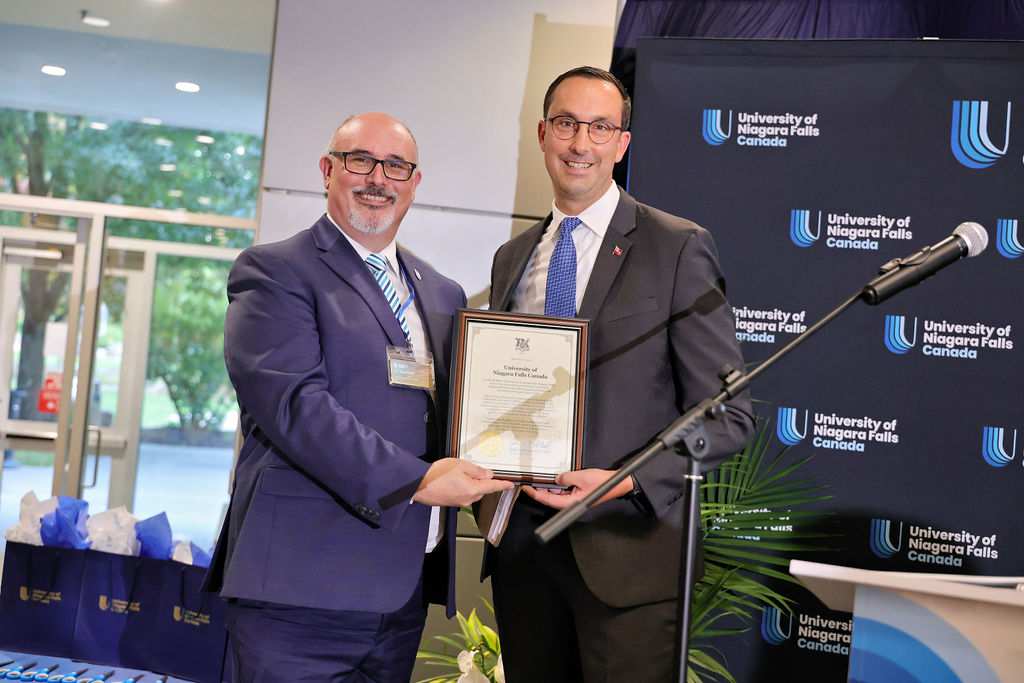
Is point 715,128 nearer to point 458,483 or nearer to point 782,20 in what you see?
point 782,20

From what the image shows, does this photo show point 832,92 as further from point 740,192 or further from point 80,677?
point 80,677

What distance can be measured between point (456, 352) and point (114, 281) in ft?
15.1

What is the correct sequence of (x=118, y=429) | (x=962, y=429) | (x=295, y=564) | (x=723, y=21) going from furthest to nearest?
(x=118, y=429)
(x=723, y=21)
(x=962, y=429)
(x=295, y=564)

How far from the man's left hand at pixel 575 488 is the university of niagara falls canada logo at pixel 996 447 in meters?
1.96

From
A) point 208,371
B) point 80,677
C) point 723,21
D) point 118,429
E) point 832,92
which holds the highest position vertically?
point 723,21

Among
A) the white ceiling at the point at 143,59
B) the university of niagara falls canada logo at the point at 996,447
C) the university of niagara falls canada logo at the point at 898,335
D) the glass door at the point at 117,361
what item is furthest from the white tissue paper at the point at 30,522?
the university of niagara falls canada logo at the point at 996,447

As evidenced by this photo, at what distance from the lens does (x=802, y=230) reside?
3.51m

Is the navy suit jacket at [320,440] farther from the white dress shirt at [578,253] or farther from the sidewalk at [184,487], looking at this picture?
the sidewalk at [184,487]

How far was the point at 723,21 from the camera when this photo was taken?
13.9ft

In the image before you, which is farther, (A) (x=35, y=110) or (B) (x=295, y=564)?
(A) (x=35, y=110)

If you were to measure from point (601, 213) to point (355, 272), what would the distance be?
26.6 inches

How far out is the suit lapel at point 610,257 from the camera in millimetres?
2236

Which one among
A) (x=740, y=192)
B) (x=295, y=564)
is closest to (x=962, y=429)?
(x=740, y=192)

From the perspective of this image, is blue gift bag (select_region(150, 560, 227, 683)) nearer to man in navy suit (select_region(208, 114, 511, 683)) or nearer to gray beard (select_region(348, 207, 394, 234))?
man in navy suit (select_region(208, 114, 511, 683))
